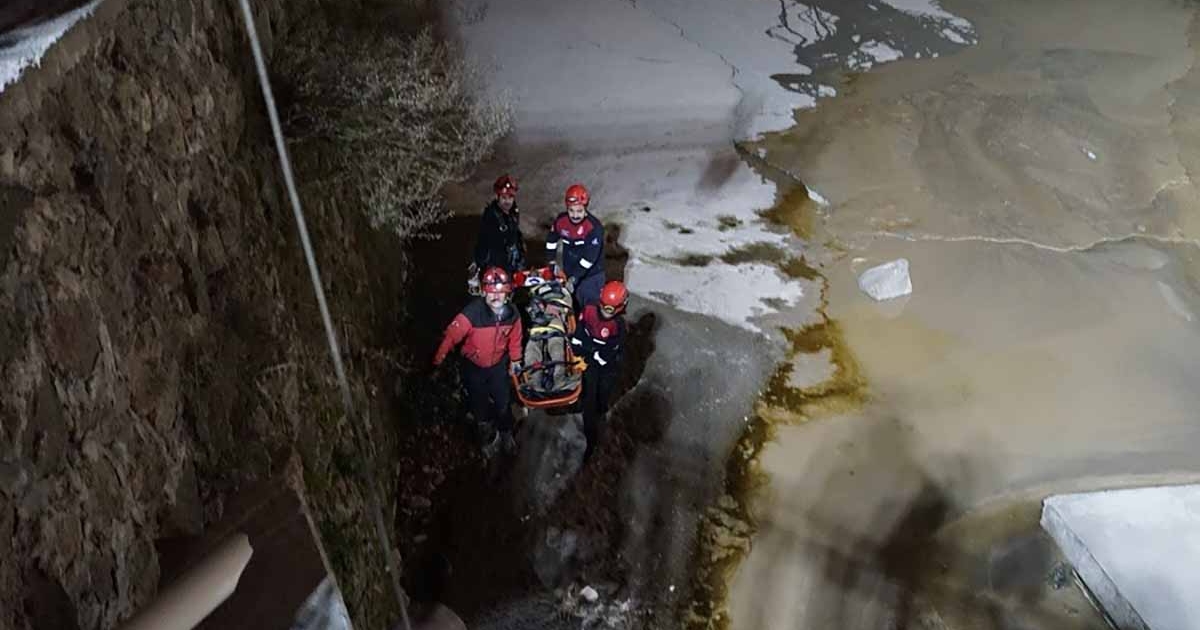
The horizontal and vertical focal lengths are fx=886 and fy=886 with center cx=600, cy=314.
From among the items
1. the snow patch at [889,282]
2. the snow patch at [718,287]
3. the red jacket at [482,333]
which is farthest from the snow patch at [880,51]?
the red jacket at [482,333]

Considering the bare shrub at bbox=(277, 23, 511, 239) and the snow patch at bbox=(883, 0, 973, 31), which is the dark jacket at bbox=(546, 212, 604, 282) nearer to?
the bare shrub at bbox=(277, 23, 511, 239)

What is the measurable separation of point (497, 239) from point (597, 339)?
145cm

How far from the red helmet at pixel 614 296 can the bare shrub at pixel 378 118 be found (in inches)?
57.4

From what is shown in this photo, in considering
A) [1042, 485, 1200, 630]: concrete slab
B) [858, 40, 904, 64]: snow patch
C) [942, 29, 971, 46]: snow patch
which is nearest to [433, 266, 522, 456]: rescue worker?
[1042, 485, 1200, 630]: concrete slab

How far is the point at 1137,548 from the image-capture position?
17.9 feet

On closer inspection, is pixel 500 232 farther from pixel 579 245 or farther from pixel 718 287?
pixel 718 287

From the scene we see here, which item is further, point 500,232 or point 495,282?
point 500,232

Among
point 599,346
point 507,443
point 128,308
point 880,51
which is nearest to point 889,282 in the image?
point 599,346

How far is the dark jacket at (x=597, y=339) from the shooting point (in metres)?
5.48

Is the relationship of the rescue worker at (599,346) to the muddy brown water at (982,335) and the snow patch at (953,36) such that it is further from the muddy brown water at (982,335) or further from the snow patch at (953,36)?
the snow patch at (953,36)

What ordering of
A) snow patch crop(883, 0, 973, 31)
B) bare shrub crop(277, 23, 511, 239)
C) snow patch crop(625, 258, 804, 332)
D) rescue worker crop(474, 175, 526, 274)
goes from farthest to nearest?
snow patch crop(883, 0, 973, 31)
snow patch crop(625, 258, 804, 332)
rescue worker crop(474, 175, 526, 274)
bare shrub crop(277, 23, 511, 239)

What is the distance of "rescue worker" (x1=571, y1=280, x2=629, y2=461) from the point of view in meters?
5.37

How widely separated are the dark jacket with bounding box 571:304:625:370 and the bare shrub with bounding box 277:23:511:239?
1440mm

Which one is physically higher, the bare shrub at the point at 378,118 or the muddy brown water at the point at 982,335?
the bare shrub at the point at 378,118
